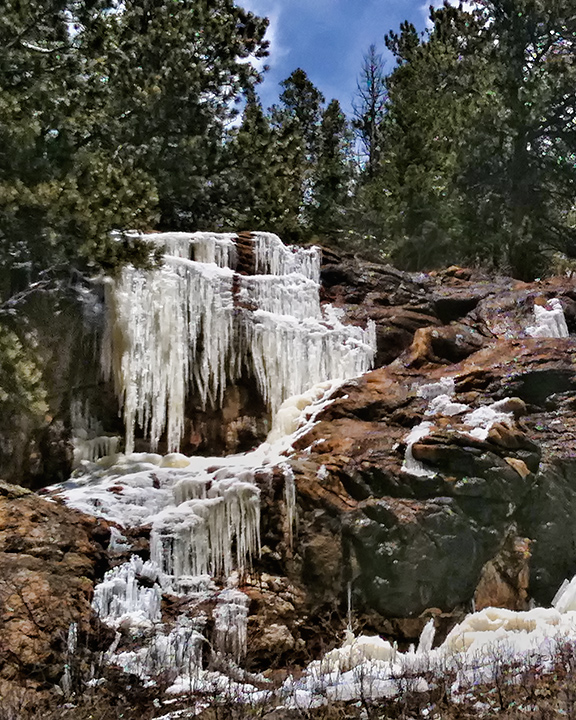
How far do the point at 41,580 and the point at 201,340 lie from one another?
4.60m

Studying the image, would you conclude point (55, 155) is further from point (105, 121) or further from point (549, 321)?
point (549, 321)

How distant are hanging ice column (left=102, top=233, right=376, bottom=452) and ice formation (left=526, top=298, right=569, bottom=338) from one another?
270 centimetres

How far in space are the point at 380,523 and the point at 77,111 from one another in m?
6.72

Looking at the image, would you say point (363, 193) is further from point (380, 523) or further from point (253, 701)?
point (253, 701)

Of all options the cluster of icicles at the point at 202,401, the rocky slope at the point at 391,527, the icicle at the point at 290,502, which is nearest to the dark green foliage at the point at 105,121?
the cluster of icicles at the point at 202,401

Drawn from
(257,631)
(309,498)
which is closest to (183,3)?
(309,498)

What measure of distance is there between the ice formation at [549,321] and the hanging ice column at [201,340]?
2.70m

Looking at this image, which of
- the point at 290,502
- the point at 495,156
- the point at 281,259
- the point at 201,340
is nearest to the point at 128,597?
the point at 290,502

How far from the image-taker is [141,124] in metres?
13.0

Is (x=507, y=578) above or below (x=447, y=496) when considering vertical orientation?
below

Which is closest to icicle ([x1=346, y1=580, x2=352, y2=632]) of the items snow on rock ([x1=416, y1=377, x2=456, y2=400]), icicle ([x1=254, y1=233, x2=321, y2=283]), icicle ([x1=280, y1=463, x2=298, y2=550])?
icicle ([x1=280, y1=463, x2=298, y2=550])

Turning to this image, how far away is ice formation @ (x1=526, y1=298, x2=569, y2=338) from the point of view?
1119 cm

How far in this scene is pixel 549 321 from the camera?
11.3 m

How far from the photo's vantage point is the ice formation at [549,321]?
11.2 metres
